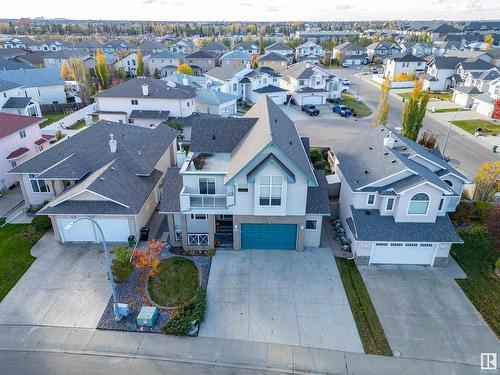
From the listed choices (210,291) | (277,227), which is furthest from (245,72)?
(210,291)

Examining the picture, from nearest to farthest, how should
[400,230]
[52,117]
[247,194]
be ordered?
1. [247,194]
2. [400,230]
3. [52,117]

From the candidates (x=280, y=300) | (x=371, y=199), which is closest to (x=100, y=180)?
(x=280, y=300)

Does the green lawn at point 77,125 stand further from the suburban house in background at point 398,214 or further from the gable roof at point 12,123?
the suburban house in background at point 398,214

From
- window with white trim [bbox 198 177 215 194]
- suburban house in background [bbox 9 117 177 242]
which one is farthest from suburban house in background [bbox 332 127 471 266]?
suburban house in background [bbox 9 117 177 242]

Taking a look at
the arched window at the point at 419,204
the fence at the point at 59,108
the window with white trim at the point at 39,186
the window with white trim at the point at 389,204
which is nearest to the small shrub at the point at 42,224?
the window with white trim at the point at 39,186

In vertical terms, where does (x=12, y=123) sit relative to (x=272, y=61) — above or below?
below

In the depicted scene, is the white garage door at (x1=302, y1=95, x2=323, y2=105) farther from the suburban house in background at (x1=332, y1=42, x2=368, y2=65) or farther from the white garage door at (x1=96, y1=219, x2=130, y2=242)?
the suburban house in background at (x1=332, y1=42, x2=368, y2=65)

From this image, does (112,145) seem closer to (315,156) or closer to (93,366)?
(93,366)
